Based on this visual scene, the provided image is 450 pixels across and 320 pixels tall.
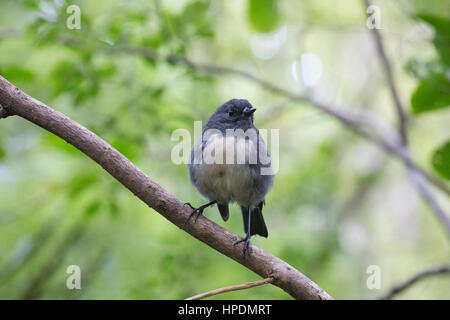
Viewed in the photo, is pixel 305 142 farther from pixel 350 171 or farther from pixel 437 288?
pixel 437 288

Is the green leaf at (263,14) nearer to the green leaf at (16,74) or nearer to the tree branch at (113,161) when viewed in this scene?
the green leaf at (16,74)

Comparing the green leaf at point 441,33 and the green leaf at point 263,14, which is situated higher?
the green leaf at point 263,14

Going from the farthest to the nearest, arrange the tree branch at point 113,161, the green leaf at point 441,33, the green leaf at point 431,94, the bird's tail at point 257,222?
the bird's tail at point 257,222, the green leaf at point 431,94, the green leaf at point 441,33, the tree branch at point 113,161

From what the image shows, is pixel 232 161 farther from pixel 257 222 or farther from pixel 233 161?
pixel 257 222

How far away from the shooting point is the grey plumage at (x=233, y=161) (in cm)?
308

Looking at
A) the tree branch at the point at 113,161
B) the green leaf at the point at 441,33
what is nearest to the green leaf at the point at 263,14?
the green leaf at the point at 441,33

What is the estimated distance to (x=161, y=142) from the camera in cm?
463

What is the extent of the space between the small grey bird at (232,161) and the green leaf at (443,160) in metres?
1.12

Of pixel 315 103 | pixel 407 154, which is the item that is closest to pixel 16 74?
pixel 315 103

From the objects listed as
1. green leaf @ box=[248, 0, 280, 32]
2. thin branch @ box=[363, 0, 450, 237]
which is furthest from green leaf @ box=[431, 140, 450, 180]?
green leaf @ box=[248, 0, 280, 32]

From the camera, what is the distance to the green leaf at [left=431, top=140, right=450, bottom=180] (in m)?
2.97

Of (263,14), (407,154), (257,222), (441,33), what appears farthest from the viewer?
(407,154)

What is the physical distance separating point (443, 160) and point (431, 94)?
462 millimetres
